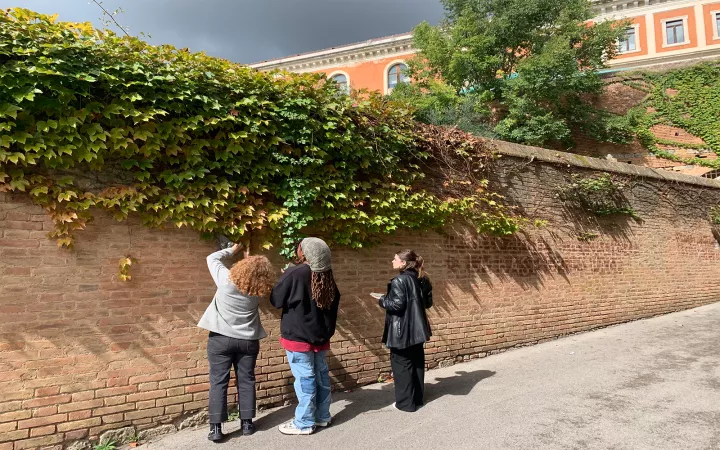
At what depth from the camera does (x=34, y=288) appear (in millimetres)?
3924

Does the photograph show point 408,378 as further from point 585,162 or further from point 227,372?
point 585,162

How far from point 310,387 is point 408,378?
1149mm

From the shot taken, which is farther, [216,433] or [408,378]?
[408,378]

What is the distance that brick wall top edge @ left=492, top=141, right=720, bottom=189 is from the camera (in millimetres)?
7941

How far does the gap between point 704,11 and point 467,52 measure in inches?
780

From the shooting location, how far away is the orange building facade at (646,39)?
90.3 ft

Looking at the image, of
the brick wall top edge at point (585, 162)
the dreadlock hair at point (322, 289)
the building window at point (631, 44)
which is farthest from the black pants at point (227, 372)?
the building window at point (631, 44)

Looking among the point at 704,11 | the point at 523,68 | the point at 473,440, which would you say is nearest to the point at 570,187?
the point at 473,440

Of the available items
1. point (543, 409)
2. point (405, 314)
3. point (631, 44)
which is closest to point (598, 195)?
point (543, 409)

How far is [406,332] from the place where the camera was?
15.9ft

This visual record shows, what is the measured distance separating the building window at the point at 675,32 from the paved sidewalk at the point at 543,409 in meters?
28.6

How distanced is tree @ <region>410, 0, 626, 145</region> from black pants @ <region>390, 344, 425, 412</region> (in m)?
13.7

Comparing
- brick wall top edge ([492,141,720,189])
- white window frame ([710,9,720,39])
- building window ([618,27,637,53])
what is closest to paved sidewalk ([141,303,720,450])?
brick wall top edge ([492,141,720,189])

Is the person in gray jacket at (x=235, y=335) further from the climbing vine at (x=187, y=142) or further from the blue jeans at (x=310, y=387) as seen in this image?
the climbing vine at (x=187, y=142)
